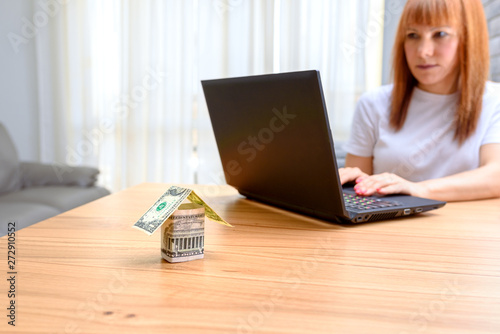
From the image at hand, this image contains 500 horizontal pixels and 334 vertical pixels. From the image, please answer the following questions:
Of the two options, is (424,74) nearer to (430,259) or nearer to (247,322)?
(430,259)

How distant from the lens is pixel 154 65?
3.61 m

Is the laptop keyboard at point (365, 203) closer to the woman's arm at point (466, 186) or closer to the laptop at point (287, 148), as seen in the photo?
the laptop at point (287, 148)

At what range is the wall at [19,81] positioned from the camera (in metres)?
3.65

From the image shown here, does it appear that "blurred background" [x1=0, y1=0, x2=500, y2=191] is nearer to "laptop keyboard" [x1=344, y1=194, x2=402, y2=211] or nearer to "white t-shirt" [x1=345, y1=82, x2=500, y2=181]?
"white t-shirt" [x1=345, y1=82, x2=500, y2=181]

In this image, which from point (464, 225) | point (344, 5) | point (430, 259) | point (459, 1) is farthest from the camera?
point (344, 5)

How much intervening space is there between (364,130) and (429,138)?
24cm

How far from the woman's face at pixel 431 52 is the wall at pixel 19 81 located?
3178 millimetres

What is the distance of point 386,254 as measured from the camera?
2.39 feet

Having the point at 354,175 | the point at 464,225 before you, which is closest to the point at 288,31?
the point at 354,175

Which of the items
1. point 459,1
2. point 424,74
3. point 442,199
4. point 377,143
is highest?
point 459,1

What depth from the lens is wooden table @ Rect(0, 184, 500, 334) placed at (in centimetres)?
48

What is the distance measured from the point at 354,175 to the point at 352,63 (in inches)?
91.3

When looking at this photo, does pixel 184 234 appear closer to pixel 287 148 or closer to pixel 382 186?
pixel 287 148

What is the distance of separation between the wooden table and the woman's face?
0.68m
